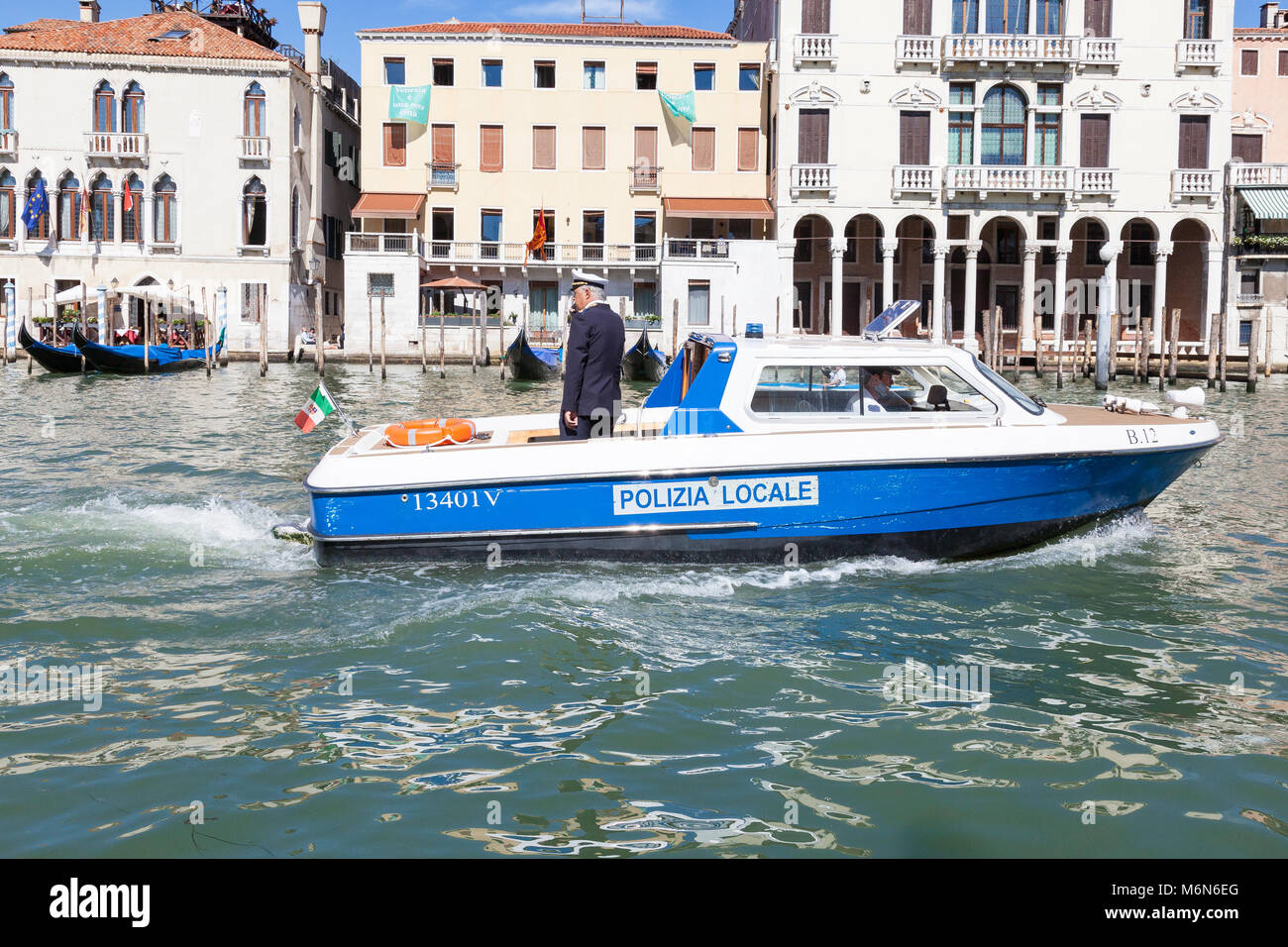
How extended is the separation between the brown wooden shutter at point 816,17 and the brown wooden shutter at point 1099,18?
7.59 metres

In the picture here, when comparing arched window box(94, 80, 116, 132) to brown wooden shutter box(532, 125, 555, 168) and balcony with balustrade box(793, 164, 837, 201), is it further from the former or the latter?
balcony with balustrade box(793, 164, 837, 201)

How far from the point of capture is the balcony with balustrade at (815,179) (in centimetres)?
3684

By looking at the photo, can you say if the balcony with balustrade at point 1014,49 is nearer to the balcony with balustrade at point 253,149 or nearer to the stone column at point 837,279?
the stone column at point 837,279

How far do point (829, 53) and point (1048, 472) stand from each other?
3139 centimetres

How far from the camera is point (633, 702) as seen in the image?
217 inches

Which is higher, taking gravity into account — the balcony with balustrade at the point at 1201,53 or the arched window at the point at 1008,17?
the arched window at the point at 1008,17

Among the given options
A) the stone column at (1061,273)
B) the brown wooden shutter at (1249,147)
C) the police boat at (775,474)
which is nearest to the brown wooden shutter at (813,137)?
the stone column at (1061,273)

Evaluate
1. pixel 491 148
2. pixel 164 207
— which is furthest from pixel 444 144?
pixel 164 207

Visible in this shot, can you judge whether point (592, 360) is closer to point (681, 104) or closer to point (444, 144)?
point (681, 104)

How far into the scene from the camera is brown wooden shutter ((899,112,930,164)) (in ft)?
121

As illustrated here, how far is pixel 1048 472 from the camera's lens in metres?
7.83

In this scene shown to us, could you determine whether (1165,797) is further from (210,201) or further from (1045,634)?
(210,201)

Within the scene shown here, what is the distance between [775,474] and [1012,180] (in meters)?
31.9
